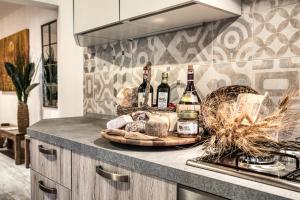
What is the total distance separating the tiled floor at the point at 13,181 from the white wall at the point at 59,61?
0.77m

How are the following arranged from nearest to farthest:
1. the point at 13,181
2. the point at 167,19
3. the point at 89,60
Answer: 1. the point at 167,19
2. the point at 89,60
3. the point at 13,181

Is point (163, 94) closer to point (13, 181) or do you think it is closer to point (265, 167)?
point (265, 167)

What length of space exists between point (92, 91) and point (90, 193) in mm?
1301

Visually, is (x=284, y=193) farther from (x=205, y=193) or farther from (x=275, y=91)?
(x=275, y=91)

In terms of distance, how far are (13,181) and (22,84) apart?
1525 millimetres

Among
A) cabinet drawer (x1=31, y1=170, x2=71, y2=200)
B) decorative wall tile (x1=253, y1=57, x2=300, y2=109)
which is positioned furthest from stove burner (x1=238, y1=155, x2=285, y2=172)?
cabinet drawer (x1=31, y1=170, x2=71, y2=200)

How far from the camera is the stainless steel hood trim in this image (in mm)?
663

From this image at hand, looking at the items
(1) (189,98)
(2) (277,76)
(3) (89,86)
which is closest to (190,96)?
(1) (189,98)

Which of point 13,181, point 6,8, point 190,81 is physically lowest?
point 13,181

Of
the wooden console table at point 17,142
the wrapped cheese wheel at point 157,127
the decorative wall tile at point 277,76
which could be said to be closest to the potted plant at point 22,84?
the wooden console table at point 17,142

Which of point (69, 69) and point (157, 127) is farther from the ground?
point (69, 69)

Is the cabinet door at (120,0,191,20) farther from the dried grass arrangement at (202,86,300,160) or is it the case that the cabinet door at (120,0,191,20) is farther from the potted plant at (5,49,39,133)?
the potted plant at (5,49,39,133)

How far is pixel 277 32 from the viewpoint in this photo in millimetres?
1289

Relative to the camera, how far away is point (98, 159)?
113 cm
